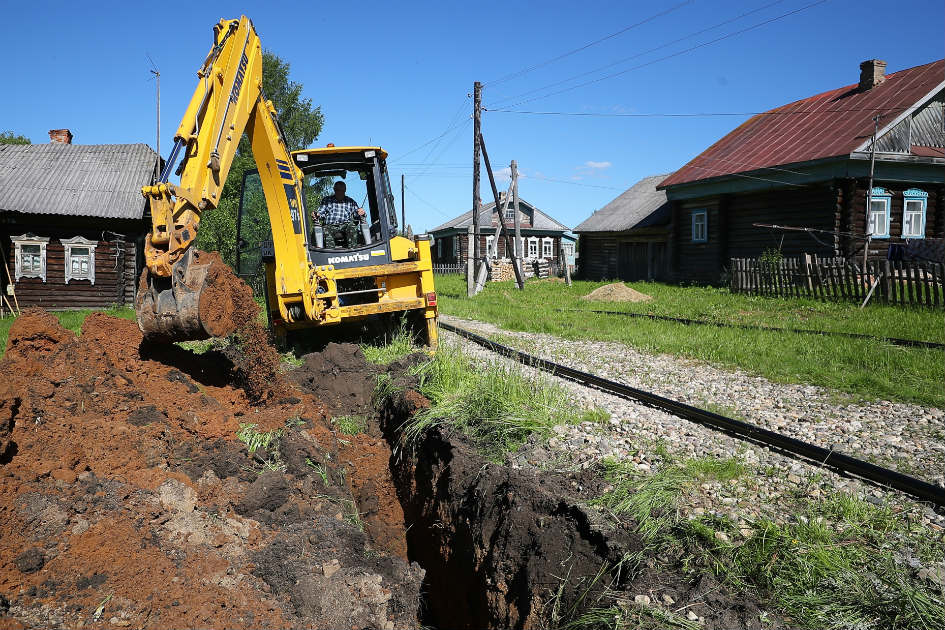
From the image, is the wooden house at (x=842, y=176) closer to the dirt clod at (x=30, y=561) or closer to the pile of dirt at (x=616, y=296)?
the pile of dirt at (x=616, y=296)

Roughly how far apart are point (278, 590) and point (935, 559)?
10.8 ft

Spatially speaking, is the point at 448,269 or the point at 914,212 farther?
the point at 448,269

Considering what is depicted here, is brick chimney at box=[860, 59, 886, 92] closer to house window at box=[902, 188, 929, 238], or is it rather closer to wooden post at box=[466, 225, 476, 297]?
house window at box=[902, 188, 929, 238]

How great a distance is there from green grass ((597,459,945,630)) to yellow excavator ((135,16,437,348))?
12.6 feet

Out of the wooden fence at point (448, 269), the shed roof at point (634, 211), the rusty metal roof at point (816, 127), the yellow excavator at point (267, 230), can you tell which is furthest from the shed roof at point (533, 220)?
the yellow excavator at point (267, 230)

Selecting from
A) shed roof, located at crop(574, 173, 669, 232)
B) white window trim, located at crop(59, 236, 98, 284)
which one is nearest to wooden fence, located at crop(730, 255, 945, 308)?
shed roof, located at crop(574, 173, 669, 232)

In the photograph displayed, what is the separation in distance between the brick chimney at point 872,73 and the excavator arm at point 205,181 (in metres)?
21.4

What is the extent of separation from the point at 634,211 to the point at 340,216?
76.9 feet

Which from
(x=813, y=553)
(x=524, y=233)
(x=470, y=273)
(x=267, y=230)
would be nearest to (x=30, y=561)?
(x=813, y=553)

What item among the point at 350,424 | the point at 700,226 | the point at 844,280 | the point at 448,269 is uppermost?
the point at 700,226

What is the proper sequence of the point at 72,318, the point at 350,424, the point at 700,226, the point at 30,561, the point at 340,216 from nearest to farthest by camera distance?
the point at 30,561
the point at 350,424
the point at 340,216
the point at 72,318
the point at 700,226

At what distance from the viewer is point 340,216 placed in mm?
8398

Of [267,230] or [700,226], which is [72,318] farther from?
[700,226]

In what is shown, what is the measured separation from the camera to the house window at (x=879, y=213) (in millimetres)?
18109
